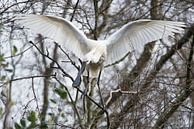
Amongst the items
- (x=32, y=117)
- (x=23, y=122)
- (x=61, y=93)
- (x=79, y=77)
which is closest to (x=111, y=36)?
(x=61, y=93)

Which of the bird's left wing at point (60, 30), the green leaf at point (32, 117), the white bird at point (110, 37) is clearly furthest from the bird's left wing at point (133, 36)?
the green leaf at point (32, 117)

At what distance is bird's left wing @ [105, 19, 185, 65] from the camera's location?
21.1 ft

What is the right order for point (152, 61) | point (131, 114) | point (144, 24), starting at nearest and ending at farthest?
point (131, 114)
point (152, 61)
point (144, 24)

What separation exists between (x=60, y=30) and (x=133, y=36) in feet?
2.61

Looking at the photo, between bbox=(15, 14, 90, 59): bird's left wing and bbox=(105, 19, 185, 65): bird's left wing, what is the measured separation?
0.30 m

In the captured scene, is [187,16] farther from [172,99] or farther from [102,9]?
[172,99]

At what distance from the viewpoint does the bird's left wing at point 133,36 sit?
253 inches

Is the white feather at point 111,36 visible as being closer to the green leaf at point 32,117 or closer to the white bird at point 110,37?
the white bird at point 110,37

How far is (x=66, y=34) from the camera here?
6617 mm

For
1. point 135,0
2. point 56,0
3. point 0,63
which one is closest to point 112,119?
point 0,63

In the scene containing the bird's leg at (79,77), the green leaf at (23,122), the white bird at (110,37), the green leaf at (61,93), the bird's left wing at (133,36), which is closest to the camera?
the green leaf at (23,122)

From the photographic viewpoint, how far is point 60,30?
6602mm

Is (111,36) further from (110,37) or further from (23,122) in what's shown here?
(23,122)

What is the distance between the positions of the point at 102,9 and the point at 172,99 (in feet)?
8.18
